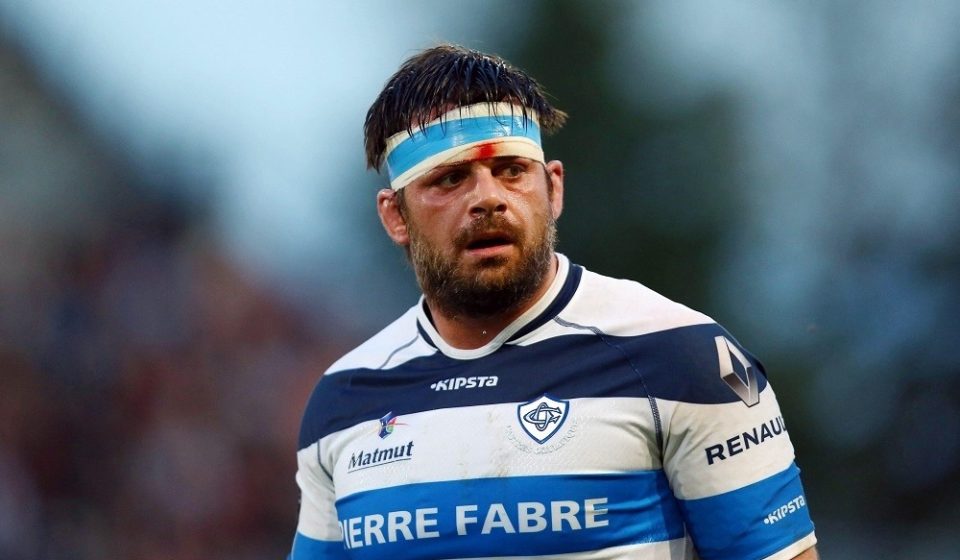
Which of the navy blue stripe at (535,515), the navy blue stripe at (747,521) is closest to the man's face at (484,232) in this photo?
the navy blue stripe at (535,515)

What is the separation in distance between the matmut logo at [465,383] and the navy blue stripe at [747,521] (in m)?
0.53

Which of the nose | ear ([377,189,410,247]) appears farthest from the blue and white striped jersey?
ear ([377,189,410,247])

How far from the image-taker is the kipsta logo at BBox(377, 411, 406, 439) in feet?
10.6

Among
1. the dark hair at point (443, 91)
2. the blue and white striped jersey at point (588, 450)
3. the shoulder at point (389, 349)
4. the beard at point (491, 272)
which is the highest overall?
the dark hair at point (443, 91)

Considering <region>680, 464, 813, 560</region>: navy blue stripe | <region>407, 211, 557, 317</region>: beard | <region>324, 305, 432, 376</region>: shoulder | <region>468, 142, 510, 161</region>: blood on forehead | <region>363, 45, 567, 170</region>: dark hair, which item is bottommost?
<region>680, 464, 813, 560</region>: navy blue stripe

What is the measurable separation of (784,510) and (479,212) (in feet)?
3.16

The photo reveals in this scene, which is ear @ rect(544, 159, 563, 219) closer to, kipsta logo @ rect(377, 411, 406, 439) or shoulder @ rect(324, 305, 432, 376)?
shoulder @ rect(324, 305, 432, 376)

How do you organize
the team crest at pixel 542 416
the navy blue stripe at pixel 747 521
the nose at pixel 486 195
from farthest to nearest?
the nose at pixel 486 195 → the team crest at pixel 542 416 → the navy blue stripe at pixel 747 521

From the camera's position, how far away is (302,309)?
8.41 m

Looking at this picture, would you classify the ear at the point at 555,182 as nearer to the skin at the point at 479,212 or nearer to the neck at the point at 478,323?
the skin at the point at 479,212

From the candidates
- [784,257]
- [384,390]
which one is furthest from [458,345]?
[784,257]

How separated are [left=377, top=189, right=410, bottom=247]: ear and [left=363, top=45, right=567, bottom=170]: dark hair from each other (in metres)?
0.10

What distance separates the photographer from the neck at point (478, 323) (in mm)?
3230

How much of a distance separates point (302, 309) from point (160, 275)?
91 cm
